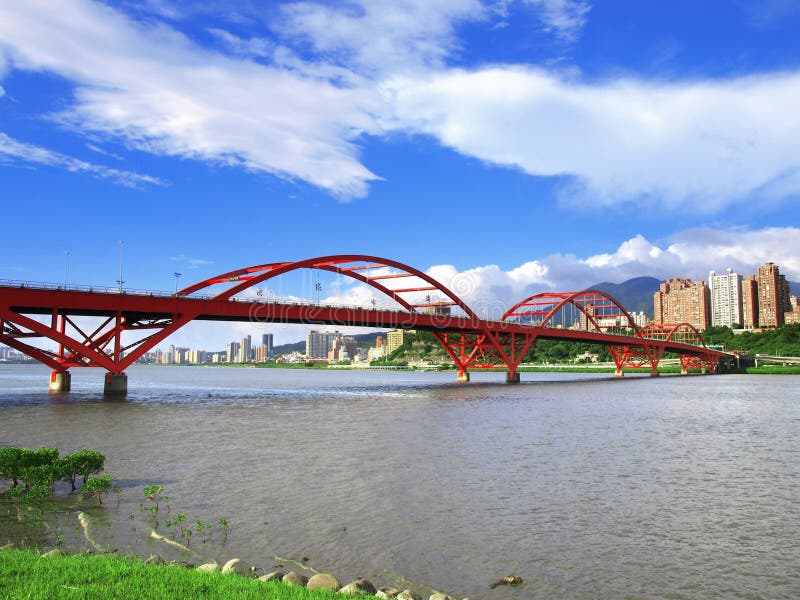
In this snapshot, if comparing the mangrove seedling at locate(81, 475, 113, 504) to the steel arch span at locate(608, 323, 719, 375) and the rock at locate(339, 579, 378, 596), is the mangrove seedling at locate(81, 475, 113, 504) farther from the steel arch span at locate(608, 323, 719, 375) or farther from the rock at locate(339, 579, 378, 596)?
the steel arch span at locate(608, 323, 719, 375)

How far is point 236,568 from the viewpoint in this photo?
1039 centimetres

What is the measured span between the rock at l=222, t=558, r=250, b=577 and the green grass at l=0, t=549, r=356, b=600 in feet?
2.45

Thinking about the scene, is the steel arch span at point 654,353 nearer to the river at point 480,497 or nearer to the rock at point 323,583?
the river at point 480,497

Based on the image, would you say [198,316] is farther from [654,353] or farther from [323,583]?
[654,353]

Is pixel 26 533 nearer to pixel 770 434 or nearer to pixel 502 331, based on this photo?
pixel 770 434

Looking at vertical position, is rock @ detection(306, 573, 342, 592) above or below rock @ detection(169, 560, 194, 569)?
above

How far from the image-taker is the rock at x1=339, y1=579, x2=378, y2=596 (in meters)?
8.97

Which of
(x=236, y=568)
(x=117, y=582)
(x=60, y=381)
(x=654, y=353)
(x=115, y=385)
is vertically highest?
(x=654, y=353)

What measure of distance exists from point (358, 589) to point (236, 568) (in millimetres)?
2456

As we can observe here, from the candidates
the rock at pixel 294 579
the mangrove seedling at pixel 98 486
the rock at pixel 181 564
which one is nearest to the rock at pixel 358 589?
the rock at pixel 294 579

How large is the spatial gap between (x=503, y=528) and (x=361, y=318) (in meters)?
58.3

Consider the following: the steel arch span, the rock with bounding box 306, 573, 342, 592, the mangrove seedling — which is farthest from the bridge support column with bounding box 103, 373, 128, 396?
the steel arch span

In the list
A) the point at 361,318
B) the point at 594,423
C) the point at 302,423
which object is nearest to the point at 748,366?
the point at 361,318

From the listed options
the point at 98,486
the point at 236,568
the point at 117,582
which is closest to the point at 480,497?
the point at 236,568
